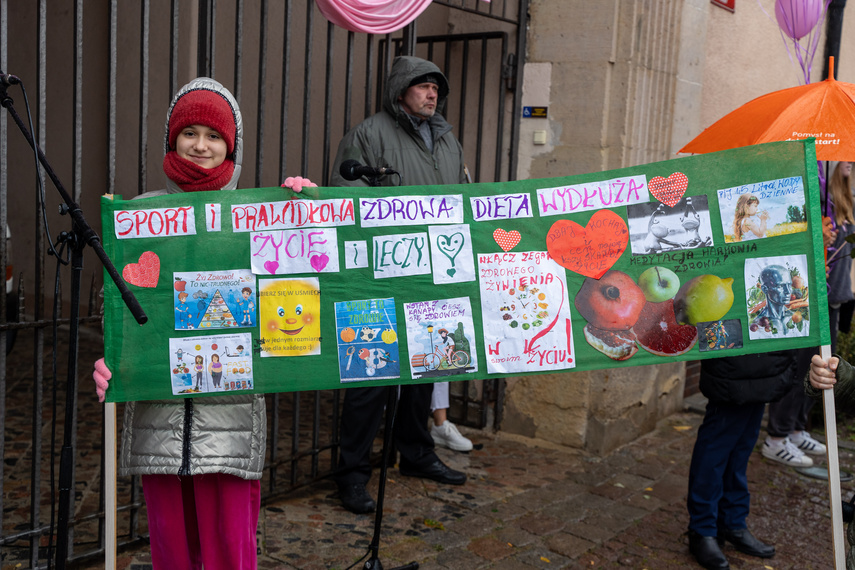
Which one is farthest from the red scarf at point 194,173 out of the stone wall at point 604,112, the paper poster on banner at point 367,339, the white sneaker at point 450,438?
the stone wall at point 604,112

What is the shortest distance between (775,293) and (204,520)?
2.17m

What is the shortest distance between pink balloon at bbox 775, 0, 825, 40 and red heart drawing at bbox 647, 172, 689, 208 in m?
1.98

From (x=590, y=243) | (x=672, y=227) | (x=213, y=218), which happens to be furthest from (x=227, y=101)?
(x=672, y=227)

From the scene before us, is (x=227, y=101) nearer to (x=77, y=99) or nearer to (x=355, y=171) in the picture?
(x=355, y=171)

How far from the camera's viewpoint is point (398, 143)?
4.32 metres

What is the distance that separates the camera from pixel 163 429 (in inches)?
101

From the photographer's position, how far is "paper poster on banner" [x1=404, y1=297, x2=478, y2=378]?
2922mm

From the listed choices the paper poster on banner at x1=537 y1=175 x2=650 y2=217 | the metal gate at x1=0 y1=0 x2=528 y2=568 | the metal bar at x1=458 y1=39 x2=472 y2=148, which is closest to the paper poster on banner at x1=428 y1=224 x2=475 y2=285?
the paper poster on banner at x1=537 y1=175 x2=650 y2=217

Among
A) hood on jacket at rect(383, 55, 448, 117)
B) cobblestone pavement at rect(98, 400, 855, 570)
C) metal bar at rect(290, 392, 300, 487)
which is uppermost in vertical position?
hood on jacket at rect(383, 55, 448, 117)

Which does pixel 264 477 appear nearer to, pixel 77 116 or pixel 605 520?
pixel 605 520

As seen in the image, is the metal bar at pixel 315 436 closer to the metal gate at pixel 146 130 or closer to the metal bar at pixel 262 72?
the metal gate at pixel 146 130

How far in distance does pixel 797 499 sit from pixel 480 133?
3024 mm

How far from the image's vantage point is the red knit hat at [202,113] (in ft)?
8.34

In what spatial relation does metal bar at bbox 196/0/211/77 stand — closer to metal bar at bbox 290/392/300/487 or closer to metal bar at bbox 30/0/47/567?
metal bar at bbox 30/0/47/567
